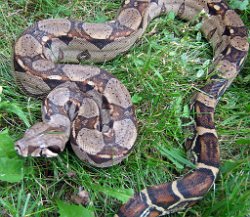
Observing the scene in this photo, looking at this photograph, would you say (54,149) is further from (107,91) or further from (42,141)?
(107,91)

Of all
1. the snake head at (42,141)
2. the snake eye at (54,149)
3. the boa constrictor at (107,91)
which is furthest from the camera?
the boa constrictor at (107,91)

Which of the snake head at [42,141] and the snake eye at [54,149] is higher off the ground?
the snake head at [42,141]

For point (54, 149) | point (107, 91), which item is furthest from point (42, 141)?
point (107, 91)

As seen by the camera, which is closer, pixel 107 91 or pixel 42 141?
pixel 42 141

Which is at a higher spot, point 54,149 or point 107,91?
point 107,91

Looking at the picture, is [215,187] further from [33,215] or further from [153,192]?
[33,215]
